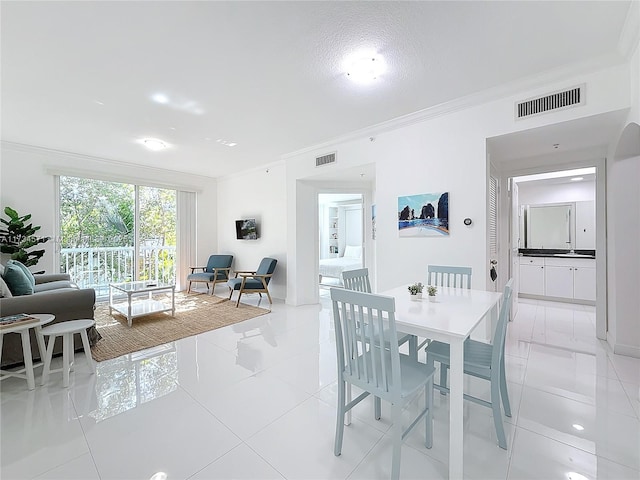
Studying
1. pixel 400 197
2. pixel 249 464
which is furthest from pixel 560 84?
pixel 249 464

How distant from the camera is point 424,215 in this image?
11.2 ft

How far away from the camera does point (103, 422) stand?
1.89 metres

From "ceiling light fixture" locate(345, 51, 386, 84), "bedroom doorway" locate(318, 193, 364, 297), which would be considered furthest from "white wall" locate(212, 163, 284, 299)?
"ceiling light fixture" locate(345, 51, 386, 84)

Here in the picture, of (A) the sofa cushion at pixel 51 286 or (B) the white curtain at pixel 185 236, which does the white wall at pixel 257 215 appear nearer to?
(B) the white curtain at pixel 185 236

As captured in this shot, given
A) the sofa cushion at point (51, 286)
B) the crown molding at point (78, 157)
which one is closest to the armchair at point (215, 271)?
the crown molding at point (78, 157)

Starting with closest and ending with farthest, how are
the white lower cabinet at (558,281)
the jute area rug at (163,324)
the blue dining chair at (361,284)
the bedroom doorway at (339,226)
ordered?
the blue dining chair at (361,284) < the jute area rug at (163,324) < the white lower cabinet at (558,281) < the bedroom doorway at (339,226)

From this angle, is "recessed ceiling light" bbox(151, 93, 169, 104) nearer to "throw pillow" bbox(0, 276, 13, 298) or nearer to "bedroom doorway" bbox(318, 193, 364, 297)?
"throw pillow" bbox(0, 276, 13, 298)

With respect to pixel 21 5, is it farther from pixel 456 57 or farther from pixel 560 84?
pixel 560 84

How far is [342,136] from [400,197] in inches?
52.5

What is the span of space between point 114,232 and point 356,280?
557cm

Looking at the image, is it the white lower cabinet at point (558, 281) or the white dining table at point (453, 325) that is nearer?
the white dining table at point (453, 325)

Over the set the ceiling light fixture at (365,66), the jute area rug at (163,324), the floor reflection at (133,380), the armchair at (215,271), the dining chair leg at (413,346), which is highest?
the ceiling light fixture at (365,66)

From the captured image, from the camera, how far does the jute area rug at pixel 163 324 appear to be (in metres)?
3.17

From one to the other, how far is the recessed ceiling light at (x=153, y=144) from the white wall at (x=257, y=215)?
Result: 6.38ft
